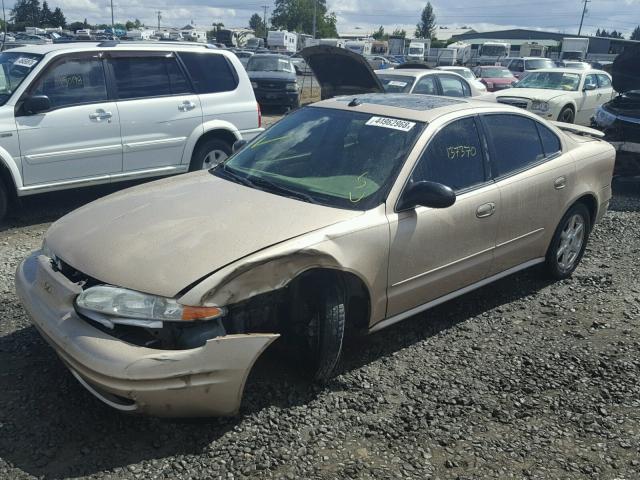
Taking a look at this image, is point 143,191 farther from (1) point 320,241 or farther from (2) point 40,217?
(2) point 40,217

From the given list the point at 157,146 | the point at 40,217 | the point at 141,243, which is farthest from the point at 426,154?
the point at 40,217

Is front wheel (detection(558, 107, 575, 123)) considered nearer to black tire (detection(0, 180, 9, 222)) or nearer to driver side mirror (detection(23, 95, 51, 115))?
driver side mirror (detection(23, 95, 51, 115))

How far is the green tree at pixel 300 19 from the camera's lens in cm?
10031

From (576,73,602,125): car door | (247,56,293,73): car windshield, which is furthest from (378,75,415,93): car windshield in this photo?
(247,56,293,73): car windshield

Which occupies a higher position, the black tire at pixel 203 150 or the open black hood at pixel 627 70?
the open black hood at pixel 627 70

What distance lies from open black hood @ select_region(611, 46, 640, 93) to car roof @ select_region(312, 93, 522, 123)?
6.19 meters

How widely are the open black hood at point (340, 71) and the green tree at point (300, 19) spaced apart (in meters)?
94.7

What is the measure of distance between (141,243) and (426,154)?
1.84 m

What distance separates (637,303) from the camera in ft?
16.1

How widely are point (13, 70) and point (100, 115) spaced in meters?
1.01

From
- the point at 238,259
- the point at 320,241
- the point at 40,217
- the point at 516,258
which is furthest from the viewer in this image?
the point at 40,217

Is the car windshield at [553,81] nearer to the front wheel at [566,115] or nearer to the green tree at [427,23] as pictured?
the front wheel at [566,115]

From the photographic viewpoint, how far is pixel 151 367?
2.66 m

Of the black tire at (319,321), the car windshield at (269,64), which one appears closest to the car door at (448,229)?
the black tire at (319,321)
